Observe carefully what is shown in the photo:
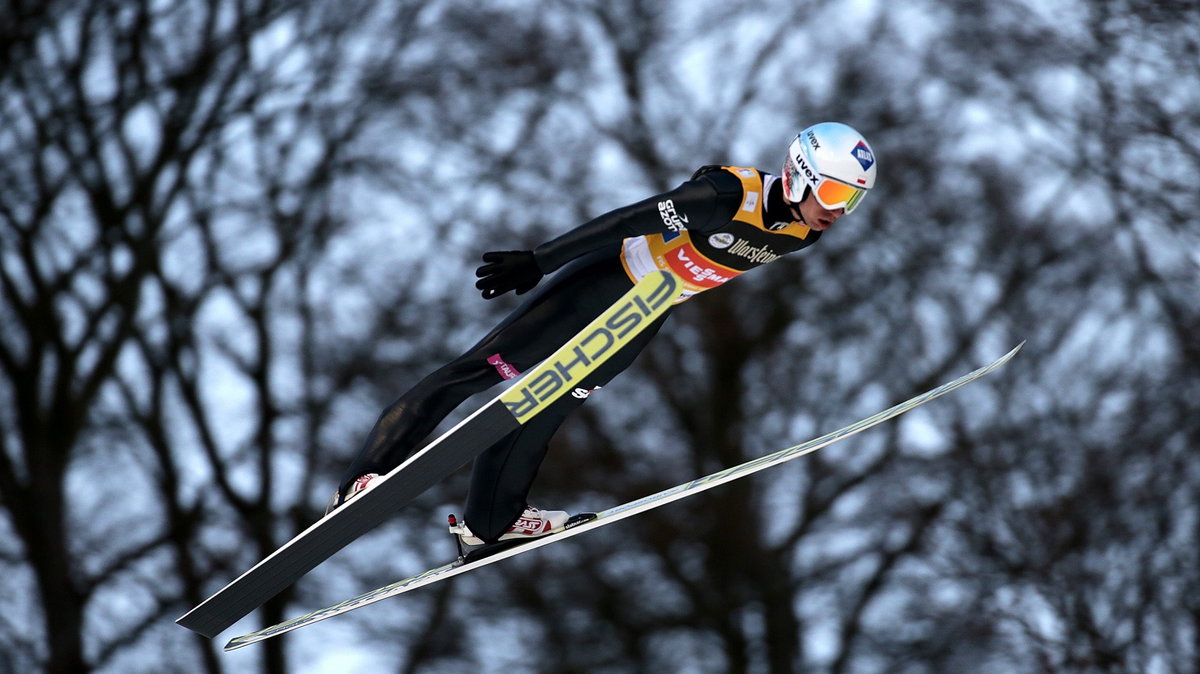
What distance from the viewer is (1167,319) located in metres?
13.9

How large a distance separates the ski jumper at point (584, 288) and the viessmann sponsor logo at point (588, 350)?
4.8 inches

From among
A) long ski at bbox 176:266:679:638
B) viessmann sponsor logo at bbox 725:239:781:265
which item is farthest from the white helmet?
long ski at bbox 176:266:679:638

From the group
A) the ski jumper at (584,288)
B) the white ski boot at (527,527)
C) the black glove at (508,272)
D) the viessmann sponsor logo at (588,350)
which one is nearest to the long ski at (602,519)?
the white ski boot at (527,527)

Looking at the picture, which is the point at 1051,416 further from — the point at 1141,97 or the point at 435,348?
the point at 435,348

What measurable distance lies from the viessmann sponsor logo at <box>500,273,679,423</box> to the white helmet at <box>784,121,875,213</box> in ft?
2.10

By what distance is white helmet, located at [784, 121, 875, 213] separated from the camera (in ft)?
15.4

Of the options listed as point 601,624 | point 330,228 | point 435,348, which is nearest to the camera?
point 601,624

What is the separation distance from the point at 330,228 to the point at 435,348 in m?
2.44

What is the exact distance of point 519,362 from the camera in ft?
16.8

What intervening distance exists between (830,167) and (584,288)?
1052mm

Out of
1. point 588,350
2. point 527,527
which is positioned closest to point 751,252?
point 588,350

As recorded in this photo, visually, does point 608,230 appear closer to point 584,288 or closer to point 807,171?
point 584,288

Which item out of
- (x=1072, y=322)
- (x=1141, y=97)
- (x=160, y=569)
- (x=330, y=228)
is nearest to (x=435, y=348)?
(x=330, y=228)

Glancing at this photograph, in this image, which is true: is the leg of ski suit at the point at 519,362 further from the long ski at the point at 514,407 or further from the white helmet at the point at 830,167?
the white helmet at the point at 830,167
